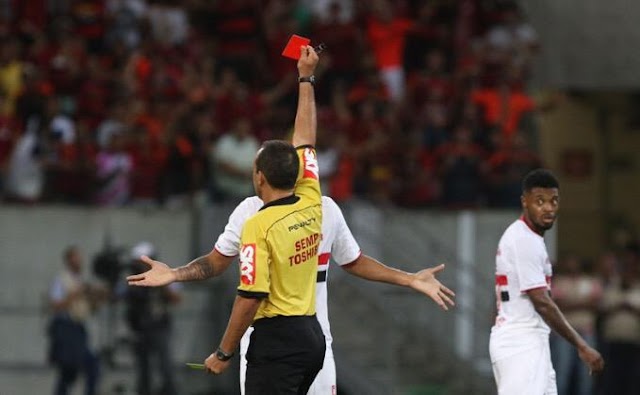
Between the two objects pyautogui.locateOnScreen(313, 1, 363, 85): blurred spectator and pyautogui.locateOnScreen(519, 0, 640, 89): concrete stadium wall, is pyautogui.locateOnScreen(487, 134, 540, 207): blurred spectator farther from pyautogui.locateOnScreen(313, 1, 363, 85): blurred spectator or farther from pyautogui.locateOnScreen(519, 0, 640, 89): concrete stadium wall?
pyautogui.locateOnScreen(519, 0, 640, 89): concrete stadium wall

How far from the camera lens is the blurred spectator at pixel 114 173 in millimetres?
17750

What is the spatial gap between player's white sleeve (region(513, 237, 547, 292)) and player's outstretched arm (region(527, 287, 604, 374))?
0.16 ft

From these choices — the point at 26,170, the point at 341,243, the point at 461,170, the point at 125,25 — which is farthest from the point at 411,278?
the point at 125,25

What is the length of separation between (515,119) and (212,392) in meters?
5.35

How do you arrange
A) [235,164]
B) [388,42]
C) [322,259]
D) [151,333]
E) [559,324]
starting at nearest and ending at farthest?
[322,259] < [559,324] < [151,333] < [235,164] < [388,42]

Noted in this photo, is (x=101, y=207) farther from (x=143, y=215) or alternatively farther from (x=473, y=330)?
(x=473, y=330)

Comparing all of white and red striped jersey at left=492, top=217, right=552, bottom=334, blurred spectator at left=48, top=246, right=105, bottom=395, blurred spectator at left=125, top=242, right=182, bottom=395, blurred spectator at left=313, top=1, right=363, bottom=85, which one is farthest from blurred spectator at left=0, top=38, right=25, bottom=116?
white and red striped jersey at left=492, top=217, right=552, bottom=334

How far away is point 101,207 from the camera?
18.1m

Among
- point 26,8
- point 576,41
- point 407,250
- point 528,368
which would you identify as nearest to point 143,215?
point 407,250

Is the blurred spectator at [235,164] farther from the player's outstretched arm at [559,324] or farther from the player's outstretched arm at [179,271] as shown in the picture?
the player's outstretched arm at [179,271]

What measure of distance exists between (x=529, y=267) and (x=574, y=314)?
8.32 metres

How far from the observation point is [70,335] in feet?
55.4

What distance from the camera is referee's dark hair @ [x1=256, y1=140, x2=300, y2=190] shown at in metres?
8.56

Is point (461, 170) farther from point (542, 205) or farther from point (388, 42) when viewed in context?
point (542, 205)
